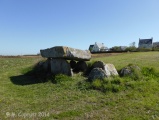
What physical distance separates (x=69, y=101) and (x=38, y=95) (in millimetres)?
1567

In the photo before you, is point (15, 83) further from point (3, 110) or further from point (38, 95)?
point (3, 110)

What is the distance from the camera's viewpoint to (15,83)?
9938 mm

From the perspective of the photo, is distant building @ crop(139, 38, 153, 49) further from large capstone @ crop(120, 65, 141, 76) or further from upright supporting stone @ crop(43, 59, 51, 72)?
large capstone @ crop(120, 65, 141, 76)

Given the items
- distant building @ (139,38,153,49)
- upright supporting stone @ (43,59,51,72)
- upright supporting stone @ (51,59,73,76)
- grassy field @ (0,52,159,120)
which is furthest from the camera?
distant building @ (139,38,153,49)

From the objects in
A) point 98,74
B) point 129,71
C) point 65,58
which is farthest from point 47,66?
point 129,71

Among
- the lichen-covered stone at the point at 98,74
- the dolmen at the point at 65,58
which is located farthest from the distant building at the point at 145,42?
the lichen-covered stone at the point at 98,74

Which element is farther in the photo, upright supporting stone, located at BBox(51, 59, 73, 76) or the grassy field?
upright supporting stone, located at BBox(51, 59, 73, 76)

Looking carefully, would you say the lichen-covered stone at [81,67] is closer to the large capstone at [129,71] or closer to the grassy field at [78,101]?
the grassy field at [78,101]

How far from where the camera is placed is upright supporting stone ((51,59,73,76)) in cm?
1090

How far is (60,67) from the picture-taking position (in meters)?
11.3

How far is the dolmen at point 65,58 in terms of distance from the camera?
35.0ft

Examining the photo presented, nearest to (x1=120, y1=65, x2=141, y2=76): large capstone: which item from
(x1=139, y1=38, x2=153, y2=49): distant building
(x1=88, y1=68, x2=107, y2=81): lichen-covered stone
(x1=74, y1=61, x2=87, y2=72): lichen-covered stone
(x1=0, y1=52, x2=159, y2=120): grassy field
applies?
(x1=0, y1=52, x2=159, y2=120): grassy field

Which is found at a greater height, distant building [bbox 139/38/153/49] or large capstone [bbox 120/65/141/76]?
distant building [bbox 139/38/153/49]

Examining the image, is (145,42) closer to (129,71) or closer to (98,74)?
(129,71)
